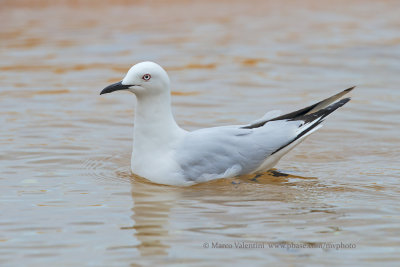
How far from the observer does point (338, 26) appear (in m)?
14.5

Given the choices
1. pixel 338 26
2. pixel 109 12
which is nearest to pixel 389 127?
pixel 338 26

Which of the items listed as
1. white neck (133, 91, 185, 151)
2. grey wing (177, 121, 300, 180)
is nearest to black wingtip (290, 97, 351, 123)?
grey wing (177, 121, 300, 180)

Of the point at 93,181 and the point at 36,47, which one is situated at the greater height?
the point at 36,47

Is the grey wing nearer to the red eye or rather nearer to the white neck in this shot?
the white neck

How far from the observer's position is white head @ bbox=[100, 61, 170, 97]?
6648 millimetres

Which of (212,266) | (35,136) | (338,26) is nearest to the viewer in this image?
(212,266)

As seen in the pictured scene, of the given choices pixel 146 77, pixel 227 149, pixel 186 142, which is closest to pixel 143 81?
pixel 146 77

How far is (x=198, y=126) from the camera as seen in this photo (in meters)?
8.95

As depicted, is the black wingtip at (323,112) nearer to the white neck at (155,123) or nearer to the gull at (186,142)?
the gull at (186,142)

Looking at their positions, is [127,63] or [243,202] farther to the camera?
[127,63]

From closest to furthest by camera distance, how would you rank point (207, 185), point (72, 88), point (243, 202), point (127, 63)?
point (243, 202) → point (207, 185) → point (72, 88) → point (127, 63)

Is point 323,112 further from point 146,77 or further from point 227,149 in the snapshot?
point 146,77

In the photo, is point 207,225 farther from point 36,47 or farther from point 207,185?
point 36,47

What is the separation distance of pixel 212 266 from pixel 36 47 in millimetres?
8969
